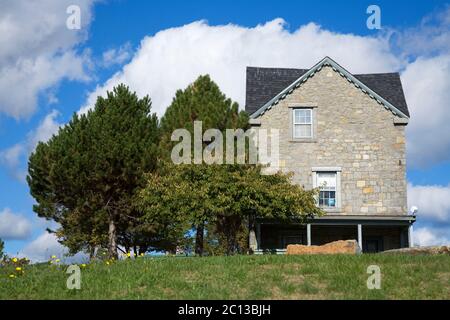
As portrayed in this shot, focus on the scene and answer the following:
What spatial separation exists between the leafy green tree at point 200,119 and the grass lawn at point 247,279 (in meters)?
9.53

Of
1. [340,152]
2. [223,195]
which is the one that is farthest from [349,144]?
[223,195]

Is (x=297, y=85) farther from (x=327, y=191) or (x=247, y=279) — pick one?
(x=247, y=279)

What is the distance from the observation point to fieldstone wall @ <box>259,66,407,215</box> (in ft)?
105

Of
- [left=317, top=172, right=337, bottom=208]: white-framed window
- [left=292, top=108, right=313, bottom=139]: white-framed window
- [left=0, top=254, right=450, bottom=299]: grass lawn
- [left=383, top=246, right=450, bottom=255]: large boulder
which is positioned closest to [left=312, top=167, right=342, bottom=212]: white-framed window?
[left=317, top=172, right=337, bottom=208]: white-framed window

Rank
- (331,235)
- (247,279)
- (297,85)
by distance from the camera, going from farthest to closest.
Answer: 1. (331,235)
2. (297,85)
3. (247,279)

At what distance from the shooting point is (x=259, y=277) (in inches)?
596

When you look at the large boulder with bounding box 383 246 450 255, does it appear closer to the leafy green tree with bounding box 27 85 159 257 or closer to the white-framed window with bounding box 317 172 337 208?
the white-framed window with bounding box 317 172 337 208

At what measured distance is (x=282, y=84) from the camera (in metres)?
34.2

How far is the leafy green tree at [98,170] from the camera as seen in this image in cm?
3138

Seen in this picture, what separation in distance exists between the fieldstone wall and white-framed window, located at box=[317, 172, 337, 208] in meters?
0.38

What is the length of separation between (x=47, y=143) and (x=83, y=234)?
5238mm

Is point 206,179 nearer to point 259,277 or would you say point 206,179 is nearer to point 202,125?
point 202,125

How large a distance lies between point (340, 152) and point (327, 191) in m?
2.02
